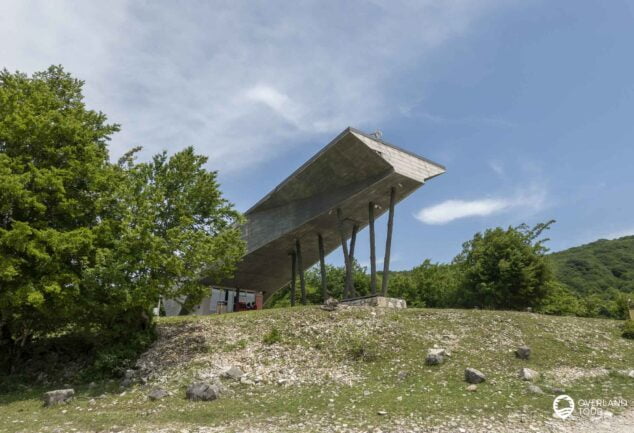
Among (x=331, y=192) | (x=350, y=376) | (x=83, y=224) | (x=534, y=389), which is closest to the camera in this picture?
(x=534, y=389)

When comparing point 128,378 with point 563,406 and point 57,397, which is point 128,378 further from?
point 563,406

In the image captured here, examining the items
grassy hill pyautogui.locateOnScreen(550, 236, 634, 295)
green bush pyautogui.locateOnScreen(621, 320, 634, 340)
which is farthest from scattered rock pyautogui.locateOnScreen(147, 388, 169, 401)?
grassy hill pyautogui.locateOnScreen(550, 236, 634, 295)

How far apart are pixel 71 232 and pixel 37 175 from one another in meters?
2.39

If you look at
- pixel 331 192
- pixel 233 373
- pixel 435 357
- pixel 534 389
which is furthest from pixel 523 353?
pixel 331 192

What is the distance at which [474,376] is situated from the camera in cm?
1291

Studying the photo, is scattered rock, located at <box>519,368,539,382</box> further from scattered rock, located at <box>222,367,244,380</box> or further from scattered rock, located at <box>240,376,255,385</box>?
scattered rock, located at <box>222,367,244,380</box>

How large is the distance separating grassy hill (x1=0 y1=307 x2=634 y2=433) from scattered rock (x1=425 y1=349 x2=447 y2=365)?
30 cm

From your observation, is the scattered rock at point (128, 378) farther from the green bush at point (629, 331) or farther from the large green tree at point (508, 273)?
the large green tree at point (508, 273)

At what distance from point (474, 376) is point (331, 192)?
59.4ft

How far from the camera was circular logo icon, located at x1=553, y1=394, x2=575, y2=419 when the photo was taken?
10164 millimetres

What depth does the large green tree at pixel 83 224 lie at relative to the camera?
49.7 ft

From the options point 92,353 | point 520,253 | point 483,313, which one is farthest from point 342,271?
point 92,353

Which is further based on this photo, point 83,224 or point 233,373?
point 83,224

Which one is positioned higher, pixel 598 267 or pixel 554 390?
pixel 598 267
